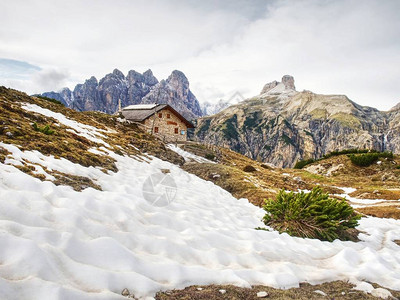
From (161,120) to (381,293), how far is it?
40.5 metres

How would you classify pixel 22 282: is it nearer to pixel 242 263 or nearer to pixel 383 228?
pixel 242 263

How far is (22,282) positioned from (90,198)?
346 centimetres

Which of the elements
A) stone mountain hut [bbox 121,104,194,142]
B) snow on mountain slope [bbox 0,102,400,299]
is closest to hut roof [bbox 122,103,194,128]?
stone mountain hut [bbox 121,104,194,142]

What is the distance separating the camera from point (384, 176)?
3081 centimetres

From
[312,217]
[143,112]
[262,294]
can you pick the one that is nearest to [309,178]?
[312,217]

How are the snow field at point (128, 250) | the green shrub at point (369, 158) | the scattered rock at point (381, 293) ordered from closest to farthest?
the snow field at point (128, 250) < the scattered rock at point (381, 293) < the green shrub at point (369, 158)

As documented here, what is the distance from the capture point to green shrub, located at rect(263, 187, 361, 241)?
27.0ft

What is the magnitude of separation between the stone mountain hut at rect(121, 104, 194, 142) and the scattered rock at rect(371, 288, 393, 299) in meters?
35.5

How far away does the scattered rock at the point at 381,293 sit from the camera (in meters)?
4.21

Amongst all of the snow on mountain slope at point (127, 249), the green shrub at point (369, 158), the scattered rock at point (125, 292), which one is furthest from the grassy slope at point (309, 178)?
the scattered rock at point (125, 292)

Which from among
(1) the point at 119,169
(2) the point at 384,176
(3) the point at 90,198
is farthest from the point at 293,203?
(2) the point at 384,176

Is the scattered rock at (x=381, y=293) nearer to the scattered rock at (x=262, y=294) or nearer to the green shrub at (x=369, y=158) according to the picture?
the scattered rock at (x=262, y=294)

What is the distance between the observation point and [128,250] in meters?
4.31

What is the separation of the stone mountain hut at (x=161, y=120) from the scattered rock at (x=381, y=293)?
35.5m
